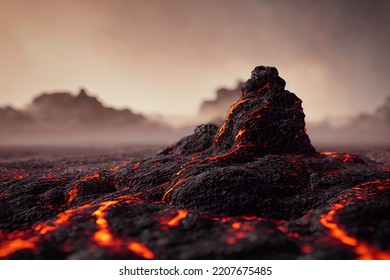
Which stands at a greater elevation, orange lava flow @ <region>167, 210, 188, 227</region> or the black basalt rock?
the black basalt rock

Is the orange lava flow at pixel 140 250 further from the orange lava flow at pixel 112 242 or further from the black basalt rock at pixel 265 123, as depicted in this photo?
the black basalt rock at pixel 265 123

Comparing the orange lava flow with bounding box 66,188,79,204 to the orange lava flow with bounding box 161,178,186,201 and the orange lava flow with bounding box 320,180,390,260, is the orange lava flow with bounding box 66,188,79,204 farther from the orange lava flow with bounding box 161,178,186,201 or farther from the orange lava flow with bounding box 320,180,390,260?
the orange lava flow with bounding box 320,180,390,260

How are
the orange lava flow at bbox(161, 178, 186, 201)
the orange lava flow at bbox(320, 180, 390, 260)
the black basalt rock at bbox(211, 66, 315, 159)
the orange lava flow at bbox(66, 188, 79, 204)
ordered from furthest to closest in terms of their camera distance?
Answer: the black basalt rock at bbox(211, 66, 315, 159) → the orange lava flow at bbox(66, 188, 79, 204) → the orange lava flow at bbox(161, 178, 186, 201) → the orange lava flow at bbox(320, 180, 390, 260)

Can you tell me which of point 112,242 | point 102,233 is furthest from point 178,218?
point 102,233

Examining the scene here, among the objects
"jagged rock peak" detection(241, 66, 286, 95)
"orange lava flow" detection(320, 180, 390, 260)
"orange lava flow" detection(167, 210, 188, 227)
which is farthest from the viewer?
"jagged rock peak" detection(241, 66, 286, 95)

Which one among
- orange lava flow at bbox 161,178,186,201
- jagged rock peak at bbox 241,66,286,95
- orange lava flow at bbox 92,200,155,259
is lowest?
orange lava flow at bbox 92,200,155,259

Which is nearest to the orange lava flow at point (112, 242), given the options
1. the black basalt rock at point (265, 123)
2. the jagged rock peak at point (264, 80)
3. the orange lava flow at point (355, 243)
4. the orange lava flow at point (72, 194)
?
the orange lava flow at point (72, 194)

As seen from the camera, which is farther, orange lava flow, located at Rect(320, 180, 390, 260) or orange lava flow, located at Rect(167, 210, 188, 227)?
orange lava flow, located at Rect(167, 210, 188, 227)

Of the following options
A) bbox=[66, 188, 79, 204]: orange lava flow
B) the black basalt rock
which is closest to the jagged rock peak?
the black basalt rock
